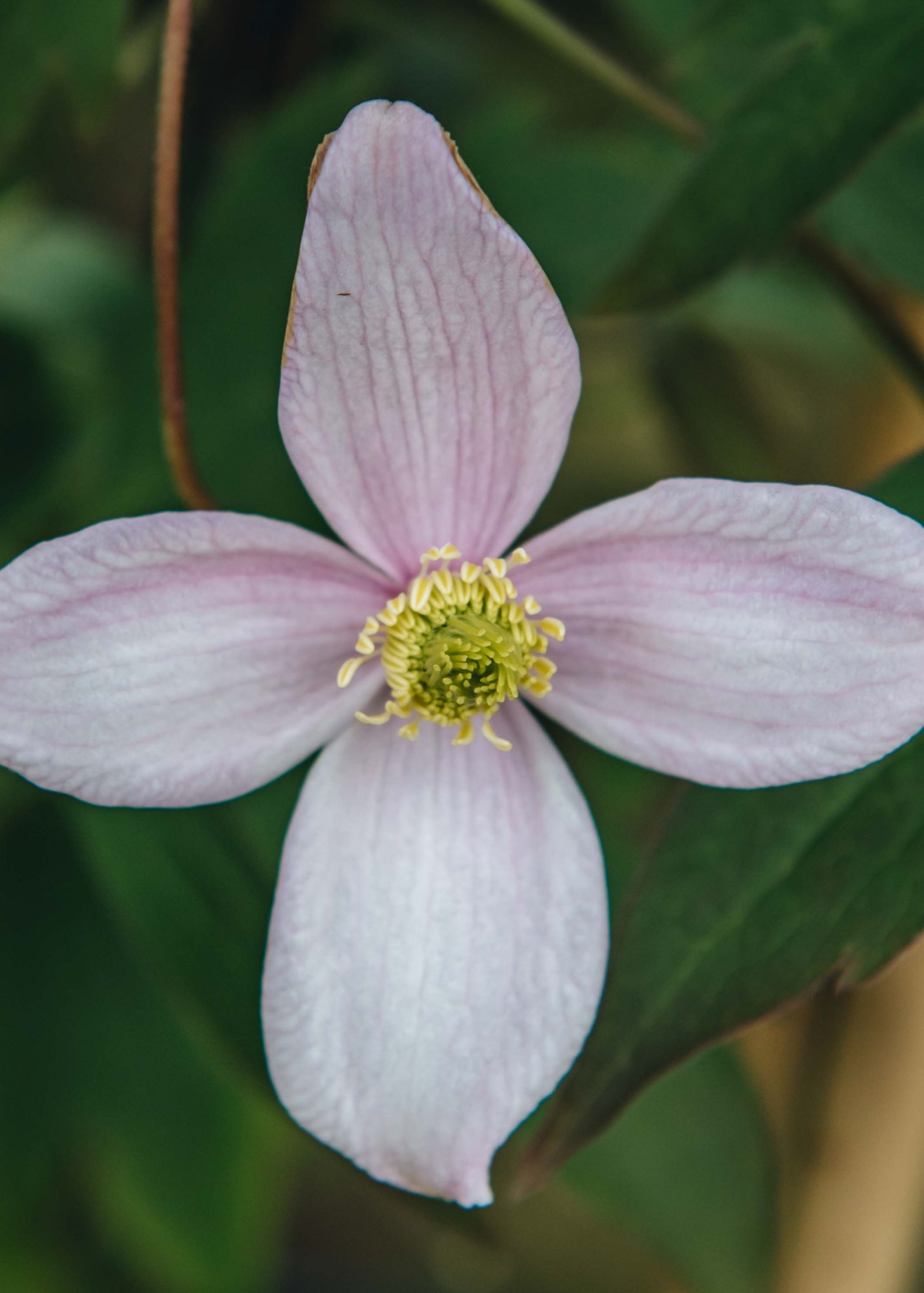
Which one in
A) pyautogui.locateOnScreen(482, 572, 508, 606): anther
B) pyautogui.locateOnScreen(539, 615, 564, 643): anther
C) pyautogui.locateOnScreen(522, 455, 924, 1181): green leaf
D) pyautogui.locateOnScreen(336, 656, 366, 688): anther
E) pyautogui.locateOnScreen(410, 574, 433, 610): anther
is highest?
pyautogui.locateOnScreen(410, 574, 433, 610): anther

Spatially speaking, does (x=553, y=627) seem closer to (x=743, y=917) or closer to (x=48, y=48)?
(x=743, y=917)

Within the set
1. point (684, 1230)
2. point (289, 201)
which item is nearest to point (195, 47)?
point (289, 201)

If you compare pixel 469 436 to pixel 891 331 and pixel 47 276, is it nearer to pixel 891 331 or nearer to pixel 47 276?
pixel 891 331

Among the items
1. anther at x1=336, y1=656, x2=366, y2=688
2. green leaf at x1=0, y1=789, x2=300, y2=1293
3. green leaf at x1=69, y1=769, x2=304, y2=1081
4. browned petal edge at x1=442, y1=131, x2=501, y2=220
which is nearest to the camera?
browned petal edge at x1=442, y1=131, x2=501, y2=220

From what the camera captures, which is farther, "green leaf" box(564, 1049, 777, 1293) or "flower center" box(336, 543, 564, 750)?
"green leaf" box(564, 1049, 777, 1293)

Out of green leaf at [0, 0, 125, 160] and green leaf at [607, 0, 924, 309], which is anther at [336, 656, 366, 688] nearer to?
green leaf at [607, 0, 924, 309]

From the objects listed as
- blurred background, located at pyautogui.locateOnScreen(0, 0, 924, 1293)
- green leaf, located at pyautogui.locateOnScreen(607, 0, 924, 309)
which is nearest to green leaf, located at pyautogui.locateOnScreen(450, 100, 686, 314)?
blurred background, located at pyautogui.locateOnScreen(0, 0, 924, 1293)
